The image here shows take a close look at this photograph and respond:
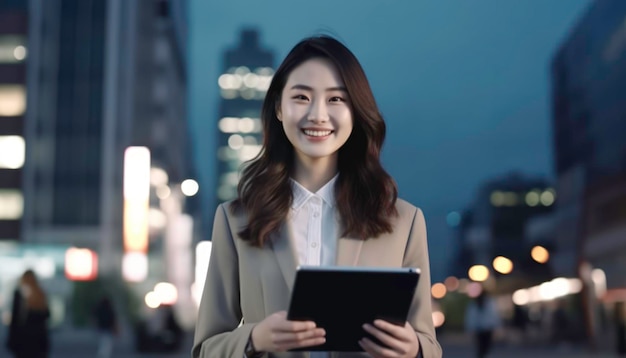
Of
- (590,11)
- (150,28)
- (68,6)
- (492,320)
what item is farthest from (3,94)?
(492,320)

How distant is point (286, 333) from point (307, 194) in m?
0.60

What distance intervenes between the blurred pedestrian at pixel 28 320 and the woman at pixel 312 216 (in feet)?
27.7

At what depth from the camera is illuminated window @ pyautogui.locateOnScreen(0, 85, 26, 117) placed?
64.1m

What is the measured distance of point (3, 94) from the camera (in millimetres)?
64562

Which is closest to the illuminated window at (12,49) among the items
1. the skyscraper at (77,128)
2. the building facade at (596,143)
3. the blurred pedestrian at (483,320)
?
the skyscraper at (77,128)

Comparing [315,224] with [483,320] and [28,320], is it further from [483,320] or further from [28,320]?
[483,320]

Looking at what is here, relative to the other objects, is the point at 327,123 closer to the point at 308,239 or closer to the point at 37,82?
the point at 308,239

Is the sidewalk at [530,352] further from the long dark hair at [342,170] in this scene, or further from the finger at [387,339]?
the finger at [387,339]

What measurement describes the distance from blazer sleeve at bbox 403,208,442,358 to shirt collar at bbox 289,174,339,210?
28cm

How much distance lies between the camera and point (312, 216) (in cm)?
289

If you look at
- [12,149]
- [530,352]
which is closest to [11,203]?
[12,149]

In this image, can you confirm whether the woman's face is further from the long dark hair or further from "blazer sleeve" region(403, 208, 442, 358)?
"blazer sleeve" region(403, 208, 442, 358)

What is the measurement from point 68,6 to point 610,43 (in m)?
37.4

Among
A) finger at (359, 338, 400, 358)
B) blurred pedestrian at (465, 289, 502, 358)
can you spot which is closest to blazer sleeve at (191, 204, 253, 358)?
finger at (359, 338, 400, 358)
